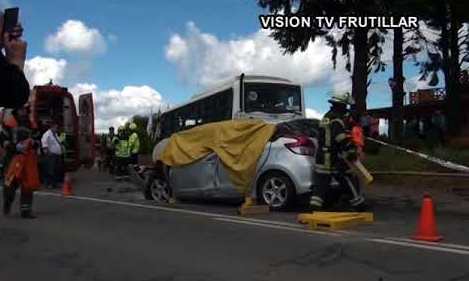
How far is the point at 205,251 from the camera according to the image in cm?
916

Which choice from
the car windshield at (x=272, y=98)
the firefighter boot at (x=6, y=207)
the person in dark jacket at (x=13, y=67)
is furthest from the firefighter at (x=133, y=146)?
the person in dark jacket at (x=13, y=67)

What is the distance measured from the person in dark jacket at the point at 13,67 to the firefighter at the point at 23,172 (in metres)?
10.1

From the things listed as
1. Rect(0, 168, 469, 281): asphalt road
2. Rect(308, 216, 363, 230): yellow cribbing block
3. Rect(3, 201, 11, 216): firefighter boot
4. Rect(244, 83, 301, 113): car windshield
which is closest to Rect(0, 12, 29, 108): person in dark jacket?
Rect(0, 168, 469, 281): asphalt road

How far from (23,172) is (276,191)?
161 inches

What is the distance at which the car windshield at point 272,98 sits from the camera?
19312 mm

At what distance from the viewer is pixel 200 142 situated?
14.8 meters

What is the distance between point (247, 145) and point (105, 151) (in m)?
14.5

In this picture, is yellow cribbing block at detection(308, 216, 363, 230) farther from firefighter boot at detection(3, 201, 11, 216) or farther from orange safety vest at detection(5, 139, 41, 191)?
firefighter boot at detection(3, 201, 11, 216)

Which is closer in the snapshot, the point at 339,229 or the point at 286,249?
the point at 286,249

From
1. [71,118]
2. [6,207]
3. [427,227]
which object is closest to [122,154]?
[71,118]

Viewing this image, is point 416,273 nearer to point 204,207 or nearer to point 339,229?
point 339,229

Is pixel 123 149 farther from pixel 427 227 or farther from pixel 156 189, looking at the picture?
pixel 427 227

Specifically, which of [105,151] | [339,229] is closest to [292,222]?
[339,229]

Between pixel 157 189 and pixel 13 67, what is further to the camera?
pixel 157 189
